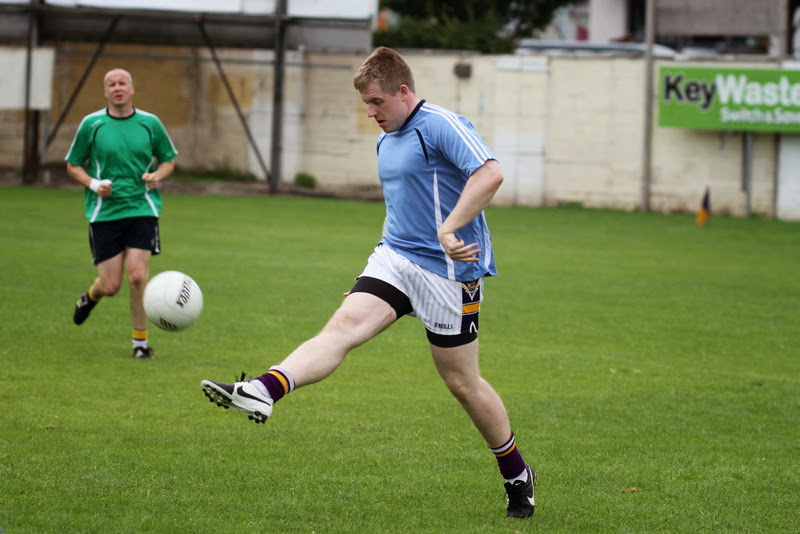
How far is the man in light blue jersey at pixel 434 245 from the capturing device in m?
4.98

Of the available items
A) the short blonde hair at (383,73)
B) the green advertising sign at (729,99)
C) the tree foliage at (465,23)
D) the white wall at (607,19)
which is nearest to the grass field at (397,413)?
the short blonde hair at (383,73)

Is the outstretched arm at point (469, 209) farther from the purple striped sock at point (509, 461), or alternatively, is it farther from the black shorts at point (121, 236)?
the black shorts at point (121, 236)

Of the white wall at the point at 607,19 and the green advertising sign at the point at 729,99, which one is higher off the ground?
the white wall at the point at 607,19

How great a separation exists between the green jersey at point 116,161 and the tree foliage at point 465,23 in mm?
26723

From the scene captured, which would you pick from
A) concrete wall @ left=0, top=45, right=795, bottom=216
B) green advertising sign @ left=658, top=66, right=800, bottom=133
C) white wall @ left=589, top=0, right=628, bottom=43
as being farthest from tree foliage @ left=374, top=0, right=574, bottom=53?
green advertising sign @ left=658, top=66, right=800, bottom=133

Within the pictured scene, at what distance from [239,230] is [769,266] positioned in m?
9.26

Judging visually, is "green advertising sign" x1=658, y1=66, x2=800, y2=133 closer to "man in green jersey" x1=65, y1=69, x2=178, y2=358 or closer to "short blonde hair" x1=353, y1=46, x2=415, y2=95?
"man in green jersey" x1=65, y1=69, x2=178, y2=358

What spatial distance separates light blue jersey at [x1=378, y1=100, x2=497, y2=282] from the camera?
5160mm

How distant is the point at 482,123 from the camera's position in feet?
91.8

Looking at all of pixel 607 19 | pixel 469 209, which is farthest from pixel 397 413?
pixel 607 19

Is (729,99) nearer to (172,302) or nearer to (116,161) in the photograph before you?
(116,161)

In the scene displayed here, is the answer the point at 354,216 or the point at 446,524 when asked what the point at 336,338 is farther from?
the point at 354,216

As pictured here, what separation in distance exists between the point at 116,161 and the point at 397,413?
3.51 metres

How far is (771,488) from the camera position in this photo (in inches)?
230
